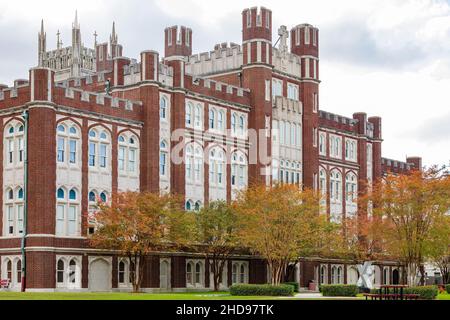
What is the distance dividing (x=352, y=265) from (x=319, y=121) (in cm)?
1503

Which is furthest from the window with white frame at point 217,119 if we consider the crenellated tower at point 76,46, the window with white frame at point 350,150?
the crenellated tower at point 76,46

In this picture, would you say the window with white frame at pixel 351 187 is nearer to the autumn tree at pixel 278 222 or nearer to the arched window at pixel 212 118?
the arched window at pixel 212 118

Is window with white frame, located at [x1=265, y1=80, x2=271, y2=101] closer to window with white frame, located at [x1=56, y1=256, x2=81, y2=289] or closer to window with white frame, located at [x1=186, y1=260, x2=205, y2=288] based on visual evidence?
window with white frame, located at [x1=186, y1=260, x2=205, y2=288]

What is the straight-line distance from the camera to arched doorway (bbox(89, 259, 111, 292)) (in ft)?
222

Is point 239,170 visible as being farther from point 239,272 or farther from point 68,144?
point 68,144

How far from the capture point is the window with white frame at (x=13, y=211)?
217 ft

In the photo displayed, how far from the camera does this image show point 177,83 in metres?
76.1

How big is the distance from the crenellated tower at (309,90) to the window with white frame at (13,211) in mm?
31797

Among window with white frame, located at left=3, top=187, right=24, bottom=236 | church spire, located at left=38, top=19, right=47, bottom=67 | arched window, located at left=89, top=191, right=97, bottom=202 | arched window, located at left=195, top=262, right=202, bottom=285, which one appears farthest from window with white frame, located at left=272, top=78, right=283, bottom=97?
church spire, located at left=38, top=19, right=47, bottom=67

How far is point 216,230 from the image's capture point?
74.1m

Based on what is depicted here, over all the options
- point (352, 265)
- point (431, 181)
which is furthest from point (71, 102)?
point (352, 265)

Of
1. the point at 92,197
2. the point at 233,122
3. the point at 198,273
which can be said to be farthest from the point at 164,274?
the point at 233,122
